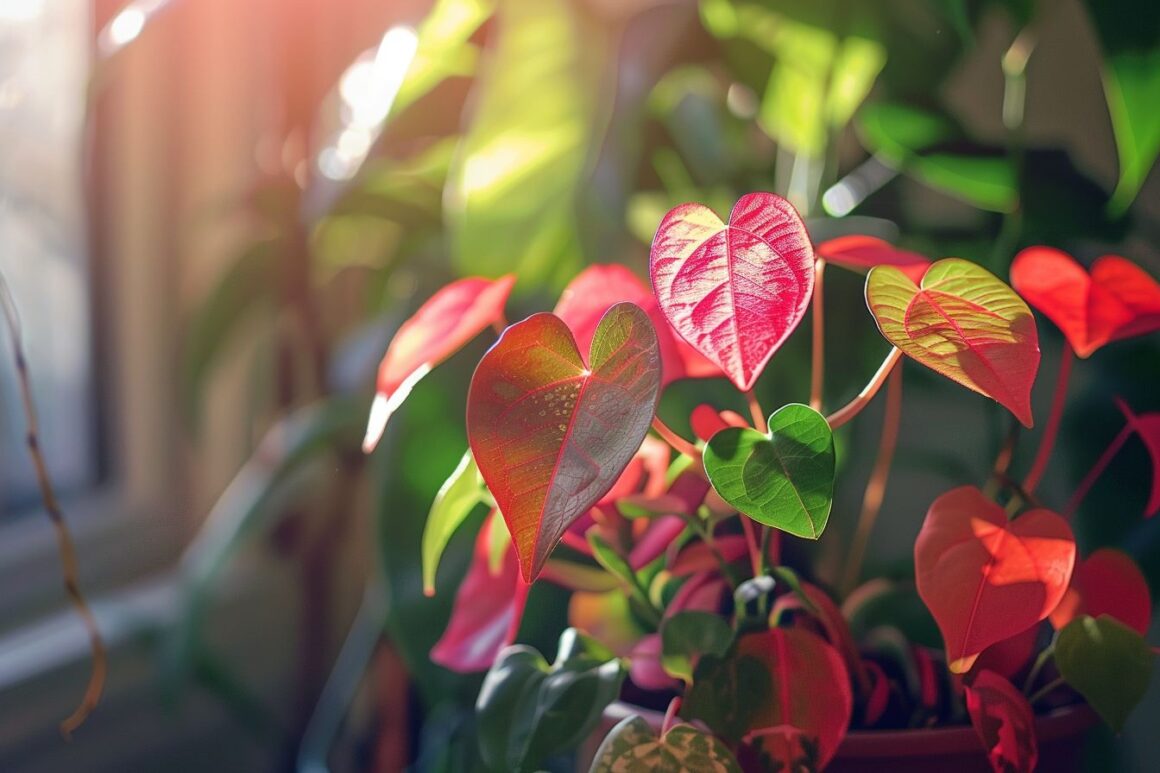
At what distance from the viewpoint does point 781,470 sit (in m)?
0.23

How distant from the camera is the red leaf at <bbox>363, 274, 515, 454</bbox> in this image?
28cm

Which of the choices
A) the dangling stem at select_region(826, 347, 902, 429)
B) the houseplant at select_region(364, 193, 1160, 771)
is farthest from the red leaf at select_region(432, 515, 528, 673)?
the dangling stem at select_region(826, 347, 902, 429)

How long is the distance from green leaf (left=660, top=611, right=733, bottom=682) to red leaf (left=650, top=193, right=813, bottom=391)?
0.09m

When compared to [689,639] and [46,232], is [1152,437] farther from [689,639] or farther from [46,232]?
[46,232]

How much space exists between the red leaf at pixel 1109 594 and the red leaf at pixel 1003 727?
0.18ft

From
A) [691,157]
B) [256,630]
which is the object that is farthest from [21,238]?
[691,157]

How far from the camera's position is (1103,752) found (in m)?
0.42

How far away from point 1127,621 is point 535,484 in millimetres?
212

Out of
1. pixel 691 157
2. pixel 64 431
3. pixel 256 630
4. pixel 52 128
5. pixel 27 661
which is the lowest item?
pixel 256 630

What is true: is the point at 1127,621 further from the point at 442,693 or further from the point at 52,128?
the point at 52,128

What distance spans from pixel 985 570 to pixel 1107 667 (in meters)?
0.05

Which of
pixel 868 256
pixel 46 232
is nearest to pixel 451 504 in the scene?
pixel 868 256

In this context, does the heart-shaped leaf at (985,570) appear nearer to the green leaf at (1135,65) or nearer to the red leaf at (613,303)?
the red leaf at (613,303)

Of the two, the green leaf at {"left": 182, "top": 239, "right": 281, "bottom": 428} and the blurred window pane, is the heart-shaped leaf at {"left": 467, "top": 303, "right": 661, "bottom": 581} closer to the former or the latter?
the green leaf at {"left": 182, "top": 239, "right": 281, "bottom": 428}
